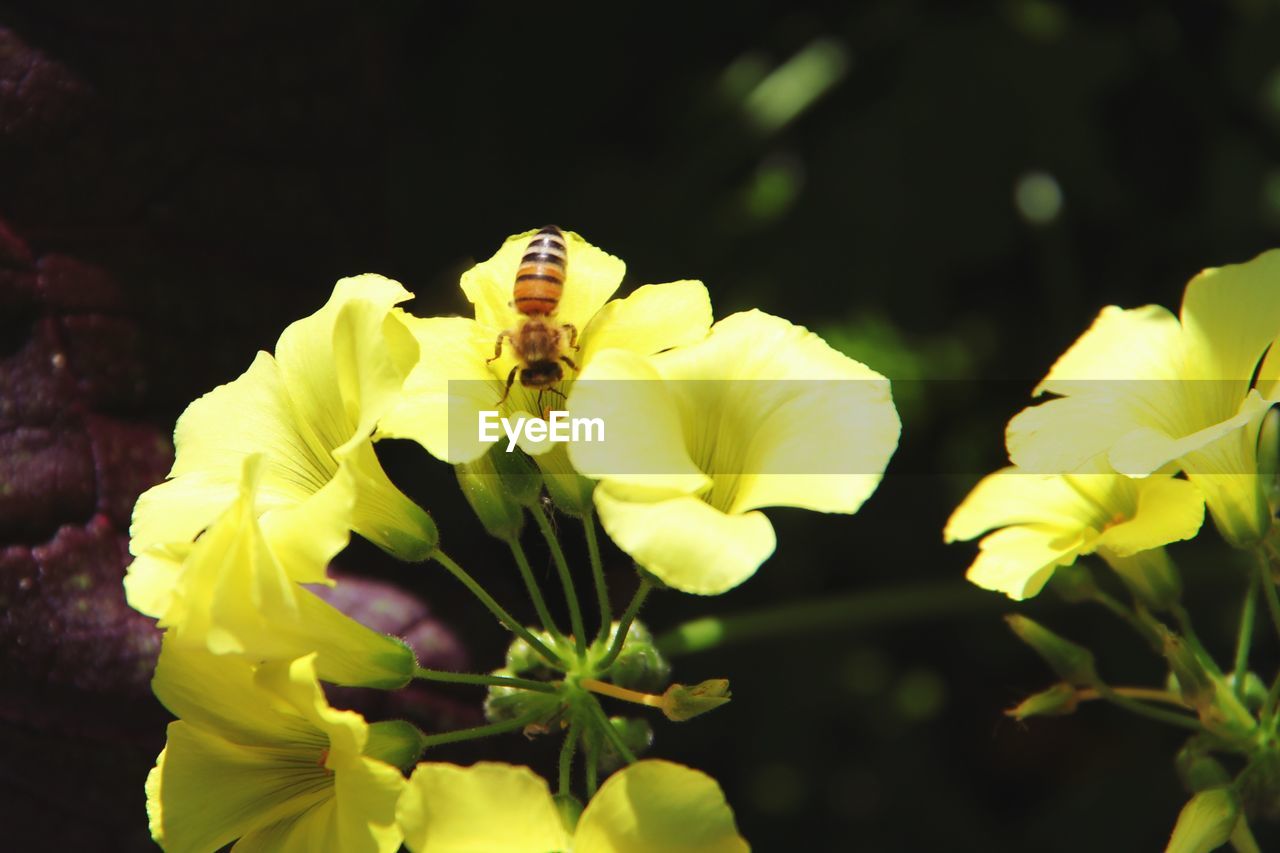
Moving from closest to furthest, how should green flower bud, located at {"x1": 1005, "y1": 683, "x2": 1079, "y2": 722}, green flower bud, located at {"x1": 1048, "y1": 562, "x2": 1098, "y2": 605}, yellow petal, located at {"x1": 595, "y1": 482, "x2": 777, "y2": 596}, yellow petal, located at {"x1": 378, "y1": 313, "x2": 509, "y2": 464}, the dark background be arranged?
yellow petal, located at {"x1": 595, "y1": 482, "x2": 777, "y2": 596} → yellow petal, located at {"x1": 378, "y1": 313, "x2": 509, "y2": 464} → green flower bud, located at {"x1": 1005, "y1": 683, "x2": 1079, "y2": 722} → green flower bud, located at {"x1": 1048, "y1": 562, "x2": 1098, "y2": 605} → the dark background

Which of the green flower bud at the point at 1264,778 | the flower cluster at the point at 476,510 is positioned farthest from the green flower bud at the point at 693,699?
the green flower bud at the point at 1264,778

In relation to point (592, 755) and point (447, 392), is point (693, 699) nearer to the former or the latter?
point (592, 755)

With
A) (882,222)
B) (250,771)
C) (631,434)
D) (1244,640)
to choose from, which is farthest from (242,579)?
(882,222)

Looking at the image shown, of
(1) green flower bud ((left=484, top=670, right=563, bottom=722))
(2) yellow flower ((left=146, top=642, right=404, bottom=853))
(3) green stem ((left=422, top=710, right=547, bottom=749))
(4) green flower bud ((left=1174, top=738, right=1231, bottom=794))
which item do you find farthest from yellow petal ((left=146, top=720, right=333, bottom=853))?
(4) green flower bud ((left=1174, top=738, right=1231, bottom=794))

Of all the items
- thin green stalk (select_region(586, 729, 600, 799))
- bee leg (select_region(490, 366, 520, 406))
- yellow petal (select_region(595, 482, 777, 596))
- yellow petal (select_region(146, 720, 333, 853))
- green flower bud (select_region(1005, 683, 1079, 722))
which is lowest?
yellow petal (select_region(146, 720, 333, 853))

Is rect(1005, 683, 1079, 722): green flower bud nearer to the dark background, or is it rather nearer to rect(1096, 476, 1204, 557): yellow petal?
rect(1096, 476, 1204, 557): yellow petal
